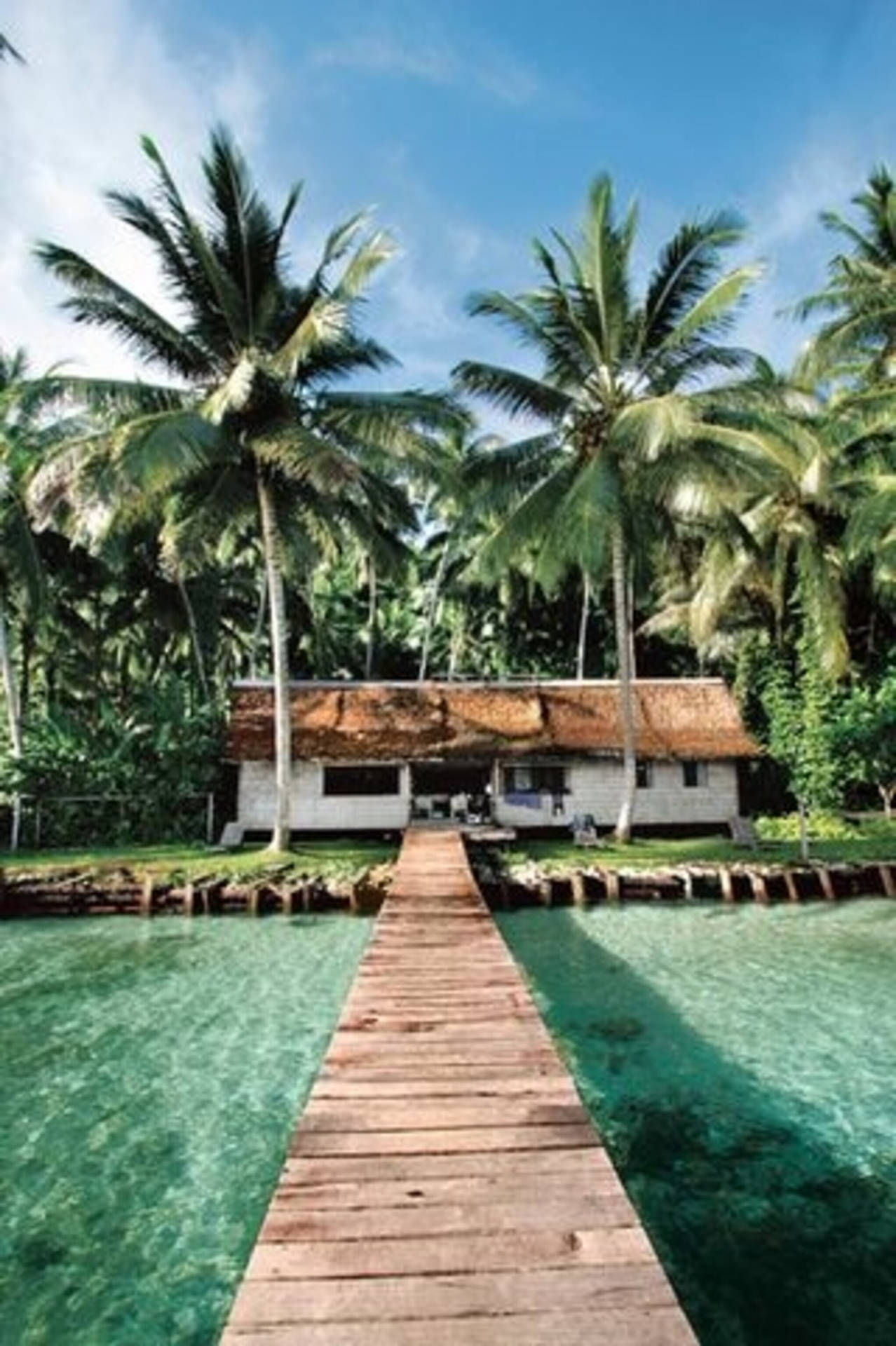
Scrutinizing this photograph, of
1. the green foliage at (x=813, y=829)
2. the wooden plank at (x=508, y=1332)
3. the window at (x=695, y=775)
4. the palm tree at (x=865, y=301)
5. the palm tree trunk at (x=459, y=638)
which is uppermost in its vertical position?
the palm tree at (x=865, y=301)

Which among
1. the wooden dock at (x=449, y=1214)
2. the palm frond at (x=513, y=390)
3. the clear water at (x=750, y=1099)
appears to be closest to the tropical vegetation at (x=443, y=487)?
the palm frond at (x=513, y=390)

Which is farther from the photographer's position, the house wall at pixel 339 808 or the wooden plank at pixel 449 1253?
the house wall at pixel 339 808

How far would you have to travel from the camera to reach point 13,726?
65.3 ft

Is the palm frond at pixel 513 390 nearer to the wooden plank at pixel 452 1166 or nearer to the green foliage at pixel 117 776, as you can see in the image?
the green foliage at pixel 117 776

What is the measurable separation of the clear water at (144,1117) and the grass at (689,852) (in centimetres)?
586

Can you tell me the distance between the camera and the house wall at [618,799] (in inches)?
808

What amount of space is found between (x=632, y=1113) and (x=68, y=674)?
28579 millimetres

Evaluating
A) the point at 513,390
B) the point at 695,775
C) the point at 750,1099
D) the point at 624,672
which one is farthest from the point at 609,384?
the point at 750,1099

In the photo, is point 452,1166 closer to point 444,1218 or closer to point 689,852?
point 444,1218

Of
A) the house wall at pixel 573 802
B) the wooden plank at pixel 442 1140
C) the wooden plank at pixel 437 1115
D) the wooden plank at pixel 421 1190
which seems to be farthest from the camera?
the house wall at pixel 573 802

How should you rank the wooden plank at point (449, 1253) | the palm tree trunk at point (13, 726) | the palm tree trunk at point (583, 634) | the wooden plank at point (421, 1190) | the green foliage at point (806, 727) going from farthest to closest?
the palm tree trunk at point (583, 634) < the green foliage at point (806, 727) < the palm tree trunk at point (13, 726) < the wooden plank at point (421, 1190) < the wooden plank at point (449, 1253)

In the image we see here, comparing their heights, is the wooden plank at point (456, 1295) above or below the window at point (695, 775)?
below

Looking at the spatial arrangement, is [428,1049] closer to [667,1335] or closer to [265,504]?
[667,1335]

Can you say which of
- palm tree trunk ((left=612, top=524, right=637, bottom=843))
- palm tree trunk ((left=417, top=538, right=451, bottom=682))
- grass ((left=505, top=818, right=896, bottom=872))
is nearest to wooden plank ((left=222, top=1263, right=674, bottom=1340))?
grass ((left=505, top=818, right=896, bottom=872))
